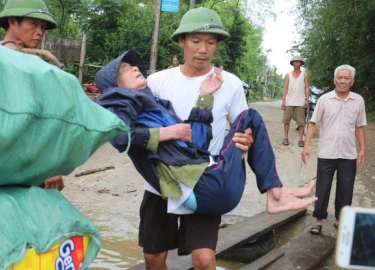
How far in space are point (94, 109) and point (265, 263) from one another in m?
2.50

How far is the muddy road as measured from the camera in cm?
444

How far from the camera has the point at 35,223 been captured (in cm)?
165

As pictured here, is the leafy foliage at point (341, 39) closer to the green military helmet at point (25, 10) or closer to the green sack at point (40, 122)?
the green military helmet at point (25, 10)

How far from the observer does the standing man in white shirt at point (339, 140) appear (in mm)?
Answer: 4875

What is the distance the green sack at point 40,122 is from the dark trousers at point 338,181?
349 cm

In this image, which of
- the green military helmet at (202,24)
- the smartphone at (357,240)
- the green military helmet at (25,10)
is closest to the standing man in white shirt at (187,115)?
the green military helmet at (202,24)

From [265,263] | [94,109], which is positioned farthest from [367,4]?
[94,109]

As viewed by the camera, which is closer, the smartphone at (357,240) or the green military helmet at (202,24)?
the smartphone at (357,240)

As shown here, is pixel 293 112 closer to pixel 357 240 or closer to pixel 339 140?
pixel 339 140

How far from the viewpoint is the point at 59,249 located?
1.68 metres

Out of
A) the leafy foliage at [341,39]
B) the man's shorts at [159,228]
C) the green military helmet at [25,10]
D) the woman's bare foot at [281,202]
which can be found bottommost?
the man's shorts at [159,228]

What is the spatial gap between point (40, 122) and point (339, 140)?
377cm

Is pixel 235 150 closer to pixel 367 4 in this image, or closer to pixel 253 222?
pixel 253 222

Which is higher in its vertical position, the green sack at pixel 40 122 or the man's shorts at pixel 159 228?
the green sack at pixel 40 122
